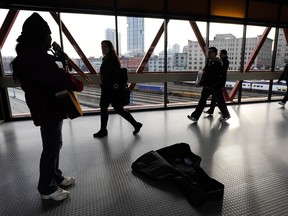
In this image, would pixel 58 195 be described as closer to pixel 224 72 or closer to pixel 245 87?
pixel 224 72

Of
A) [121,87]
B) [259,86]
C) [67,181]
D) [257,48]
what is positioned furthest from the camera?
[259,86]

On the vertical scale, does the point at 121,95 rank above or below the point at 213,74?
below

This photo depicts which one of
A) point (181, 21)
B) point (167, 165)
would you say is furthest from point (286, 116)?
point (167, 165)

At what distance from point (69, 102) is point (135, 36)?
374cm

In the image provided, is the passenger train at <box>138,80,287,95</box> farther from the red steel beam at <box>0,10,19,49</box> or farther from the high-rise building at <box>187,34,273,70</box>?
the red steel beam at <box>0,10,19,49</box>

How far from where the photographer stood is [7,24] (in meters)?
4.10

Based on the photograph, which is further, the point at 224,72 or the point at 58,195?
the point at 224,72

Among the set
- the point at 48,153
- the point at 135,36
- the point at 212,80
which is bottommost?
the point at 48,153

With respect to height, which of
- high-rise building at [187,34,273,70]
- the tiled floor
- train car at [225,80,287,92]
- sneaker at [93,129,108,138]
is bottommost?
the tiled floor

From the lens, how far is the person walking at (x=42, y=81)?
1461 mm

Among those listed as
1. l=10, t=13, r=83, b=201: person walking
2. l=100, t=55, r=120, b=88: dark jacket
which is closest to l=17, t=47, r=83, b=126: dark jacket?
l=10, t=13, r=83, b=201: person walking

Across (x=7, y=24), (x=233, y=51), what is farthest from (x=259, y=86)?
(x=7, y=24)

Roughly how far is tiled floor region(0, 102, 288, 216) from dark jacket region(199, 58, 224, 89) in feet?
2.67

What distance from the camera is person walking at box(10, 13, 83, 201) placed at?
4.79 feet
